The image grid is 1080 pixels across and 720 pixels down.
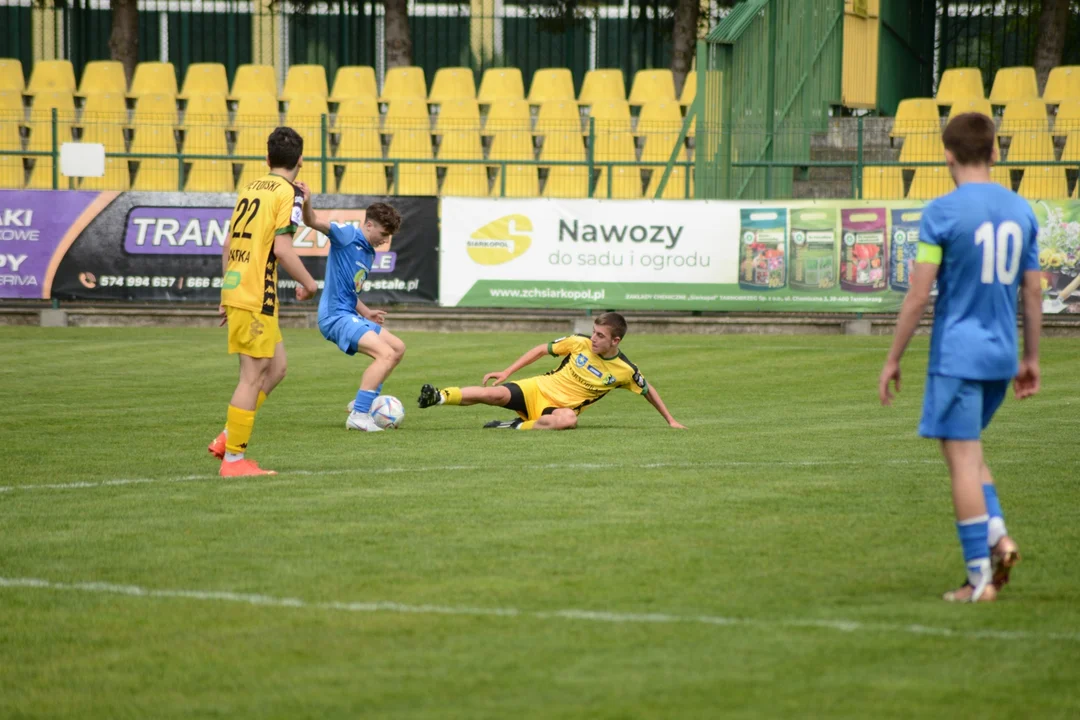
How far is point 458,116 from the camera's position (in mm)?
28016

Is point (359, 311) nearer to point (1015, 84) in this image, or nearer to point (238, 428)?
point (238, 428)

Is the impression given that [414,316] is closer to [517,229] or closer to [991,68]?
[517,229]

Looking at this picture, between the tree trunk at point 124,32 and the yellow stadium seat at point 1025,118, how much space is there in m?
18.8

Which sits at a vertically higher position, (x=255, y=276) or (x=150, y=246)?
(x=255, y=276)

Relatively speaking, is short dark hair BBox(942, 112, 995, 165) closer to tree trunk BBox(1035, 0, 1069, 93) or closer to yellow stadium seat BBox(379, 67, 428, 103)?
yellow stadium seat BBox(379, 67, 428, 103)

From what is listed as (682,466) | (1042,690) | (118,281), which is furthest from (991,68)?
(1042,690)

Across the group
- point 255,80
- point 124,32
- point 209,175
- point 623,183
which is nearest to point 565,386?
point 623,183

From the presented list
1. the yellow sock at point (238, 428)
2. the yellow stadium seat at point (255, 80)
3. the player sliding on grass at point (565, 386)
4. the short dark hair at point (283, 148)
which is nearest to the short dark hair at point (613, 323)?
the player sliding on grass at point (565, 386)

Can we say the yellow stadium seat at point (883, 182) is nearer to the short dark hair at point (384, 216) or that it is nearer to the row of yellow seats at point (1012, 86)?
the row of yellow seats at point (1012, 86)

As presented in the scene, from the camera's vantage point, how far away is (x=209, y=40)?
3756cm

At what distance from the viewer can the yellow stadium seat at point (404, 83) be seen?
99.3 ft

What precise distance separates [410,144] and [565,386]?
16478 mm

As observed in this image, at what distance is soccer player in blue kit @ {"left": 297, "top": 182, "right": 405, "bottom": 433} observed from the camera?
37.8 ft

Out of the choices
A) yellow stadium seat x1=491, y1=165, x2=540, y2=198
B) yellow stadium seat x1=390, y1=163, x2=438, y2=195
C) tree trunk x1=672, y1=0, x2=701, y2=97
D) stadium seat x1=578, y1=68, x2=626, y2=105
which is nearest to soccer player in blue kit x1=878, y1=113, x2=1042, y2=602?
yellow stadium seat x1=491, y1=165, x2=540, y2=198
